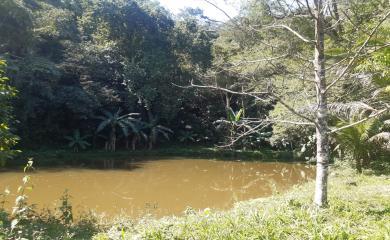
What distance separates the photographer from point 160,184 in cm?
1225

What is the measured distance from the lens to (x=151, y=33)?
19.7m

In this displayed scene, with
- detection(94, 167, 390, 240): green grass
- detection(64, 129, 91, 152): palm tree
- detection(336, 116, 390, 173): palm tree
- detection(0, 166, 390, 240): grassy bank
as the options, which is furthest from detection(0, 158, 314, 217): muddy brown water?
detection(94, 167, 390, 240): green grass

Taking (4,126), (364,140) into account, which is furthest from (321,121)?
(364,140)

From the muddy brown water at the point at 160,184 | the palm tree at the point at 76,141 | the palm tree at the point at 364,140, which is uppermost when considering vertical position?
the palm tree at the point at 364,140

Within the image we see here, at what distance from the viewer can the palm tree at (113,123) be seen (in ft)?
59.4

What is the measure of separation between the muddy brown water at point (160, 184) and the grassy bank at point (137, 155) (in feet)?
4.33

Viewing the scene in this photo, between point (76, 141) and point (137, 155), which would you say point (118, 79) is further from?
point (137, 155)

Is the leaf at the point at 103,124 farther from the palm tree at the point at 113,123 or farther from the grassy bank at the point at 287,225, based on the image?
the grassy bank at the point at 287,225

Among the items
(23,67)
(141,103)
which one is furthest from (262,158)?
(23,67)

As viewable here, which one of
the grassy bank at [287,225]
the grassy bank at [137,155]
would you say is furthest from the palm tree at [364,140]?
the grassy bank at [137,155]

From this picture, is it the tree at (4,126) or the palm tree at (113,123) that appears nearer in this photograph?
the tree at (4,126)

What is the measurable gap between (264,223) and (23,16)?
46.6 ft

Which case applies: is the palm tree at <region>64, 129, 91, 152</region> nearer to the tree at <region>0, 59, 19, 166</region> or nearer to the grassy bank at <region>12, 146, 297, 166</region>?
the grassy bank at <region>12, 146, 297, 166</region>

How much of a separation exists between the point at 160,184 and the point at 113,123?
22.1 feet
